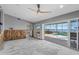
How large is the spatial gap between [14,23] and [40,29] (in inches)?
133

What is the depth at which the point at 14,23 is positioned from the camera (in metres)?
12.5

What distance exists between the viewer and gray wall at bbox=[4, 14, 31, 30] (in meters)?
11.6

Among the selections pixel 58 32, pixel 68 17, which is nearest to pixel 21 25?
pixel 58 32

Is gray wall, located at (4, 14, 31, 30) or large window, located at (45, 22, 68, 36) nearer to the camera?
large window, located at (45, 22, 68, 36)

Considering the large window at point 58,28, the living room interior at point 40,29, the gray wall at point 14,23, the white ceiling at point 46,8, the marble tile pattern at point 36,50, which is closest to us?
the white ceiling at point 46,8

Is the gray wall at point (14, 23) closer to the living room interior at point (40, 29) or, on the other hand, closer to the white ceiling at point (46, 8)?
the living room interior at point (40, 29)

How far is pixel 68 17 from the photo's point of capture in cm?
636

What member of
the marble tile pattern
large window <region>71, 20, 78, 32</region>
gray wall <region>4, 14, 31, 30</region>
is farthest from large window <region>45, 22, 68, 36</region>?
gray wall <region>4, 14, 31, 30</region>

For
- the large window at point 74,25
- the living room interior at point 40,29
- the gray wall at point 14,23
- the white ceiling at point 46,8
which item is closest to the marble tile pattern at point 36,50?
the living room interior at point 40,29

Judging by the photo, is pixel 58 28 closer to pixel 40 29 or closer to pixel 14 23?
pixel 40 29

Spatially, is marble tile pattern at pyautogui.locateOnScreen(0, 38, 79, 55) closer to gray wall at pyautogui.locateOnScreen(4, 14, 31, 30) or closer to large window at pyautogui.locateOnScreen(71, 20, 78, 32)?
large window at pyautogui.locateOnScreen(71, 20, 78, 32)

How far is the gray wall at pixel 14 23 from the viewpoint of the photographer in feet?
38.2
